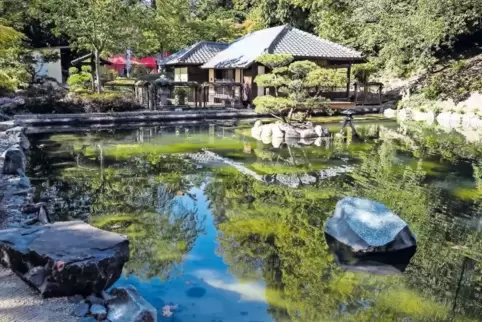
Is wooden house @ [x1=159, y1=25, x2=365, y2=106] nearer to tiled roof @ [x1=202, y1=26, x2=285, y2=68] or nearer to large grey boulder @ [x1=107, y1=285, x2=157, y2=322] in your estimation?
tiled roof @ [x1=202, y1=26, x2=285, y2=68]

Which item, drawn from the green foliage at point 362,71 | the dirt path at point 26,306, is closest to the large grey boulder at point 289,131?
the green foliage at point 362,71

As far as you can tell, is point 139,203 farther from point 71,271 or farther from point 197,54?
point 197,54

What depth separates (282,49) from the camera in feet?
66.2

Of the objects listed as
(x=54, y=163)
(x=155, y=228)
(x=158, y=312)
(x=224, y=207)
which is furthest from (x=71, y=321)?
(x=54, y=163)

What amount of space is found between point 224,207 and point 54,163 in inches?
195

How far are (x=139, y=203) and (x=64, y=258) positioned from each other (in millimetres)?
3587

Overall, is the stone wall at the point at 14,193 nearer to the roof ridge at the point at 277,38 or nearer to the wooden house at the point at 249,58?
the wooden house at the point at 249,58

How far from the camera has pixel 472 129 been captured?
54.3 ft

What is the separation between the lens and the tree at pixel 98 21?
1778cm

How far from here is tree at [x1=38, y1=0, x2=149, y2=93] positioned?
1778 cm

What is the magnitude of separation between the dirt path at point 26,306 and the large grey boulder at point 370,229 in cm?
326

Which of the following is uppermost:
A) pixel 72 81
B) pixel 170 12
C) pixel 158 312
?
pixel 170 12

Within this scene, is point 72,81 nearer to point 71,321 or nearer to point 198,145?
point 198,145

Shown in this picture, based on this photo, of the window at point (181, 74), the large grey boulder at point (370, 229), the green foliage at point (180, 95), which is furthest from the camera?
the window at point (181, 74)
